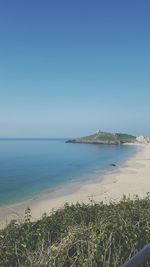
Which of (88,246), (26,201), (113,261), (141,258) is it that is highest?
(141,258)

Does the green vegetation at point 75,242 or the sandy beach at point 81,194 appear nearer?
the green vegetation at point 75,242

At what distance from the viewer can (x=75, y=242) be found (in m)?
5.64

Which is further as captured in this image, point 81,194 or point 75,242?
point 81,194

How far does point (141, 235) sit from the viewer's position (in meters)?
6.48

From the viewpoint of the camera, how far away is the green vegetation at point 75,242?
5469mm

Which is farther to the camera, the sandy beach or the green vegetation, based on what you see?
the sandy beach

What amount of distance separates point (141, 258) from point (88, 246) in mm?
3403

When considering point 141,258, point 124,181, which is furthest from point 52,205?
point 141,258

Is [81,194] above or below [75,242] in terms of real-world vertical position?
below

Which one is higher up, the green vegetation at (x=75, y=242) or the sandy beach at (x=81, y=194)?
the green vegetation at (x=75, y=242)

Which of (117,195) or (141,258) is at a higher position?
(141,258)

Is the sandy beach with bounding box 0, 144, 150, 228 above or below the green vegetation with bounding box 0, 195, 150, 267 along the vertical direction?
below

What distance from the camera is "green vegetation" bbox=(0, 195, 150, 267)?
5.47m

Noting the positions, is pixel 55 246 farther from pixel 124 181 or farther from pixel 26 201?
pixel 124 181
